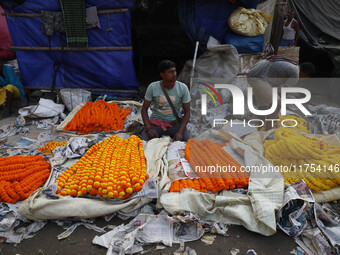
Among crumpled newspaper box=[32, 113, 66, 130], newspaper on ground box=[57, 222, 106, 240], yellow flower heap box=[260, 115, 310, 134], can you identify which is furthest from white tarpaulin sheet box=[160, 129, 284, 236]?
crumpled newspaper box=[32, 113, 66, 130]

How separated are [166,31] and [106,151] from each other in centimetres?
645

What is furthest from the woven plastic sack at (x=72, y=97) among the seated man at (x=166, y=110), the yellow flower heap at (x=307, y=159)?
the yellow flower heap at (x=307, y=159)

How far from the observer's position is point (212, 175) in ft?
8.77

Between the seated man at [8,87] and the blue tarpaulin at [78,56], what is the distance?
461 millimetres

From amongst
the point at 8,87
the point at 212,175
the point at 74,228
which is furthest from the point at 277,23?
the point at 8,87

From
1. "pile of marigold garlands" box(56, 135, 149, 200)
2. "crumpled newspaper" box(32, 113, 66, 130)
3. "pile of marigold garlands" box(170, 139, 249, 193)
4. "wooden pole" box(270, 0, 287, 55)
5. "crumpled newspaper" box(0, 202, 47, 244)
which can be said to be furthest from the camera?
"wooden pole" box(270, 0, 287, 55)

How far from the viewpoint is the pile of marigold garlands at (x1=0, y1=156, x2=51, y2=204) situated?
2459mm

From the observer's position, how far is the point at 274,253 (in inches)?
83.3

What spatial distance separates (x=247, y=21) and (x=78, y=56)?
409cm

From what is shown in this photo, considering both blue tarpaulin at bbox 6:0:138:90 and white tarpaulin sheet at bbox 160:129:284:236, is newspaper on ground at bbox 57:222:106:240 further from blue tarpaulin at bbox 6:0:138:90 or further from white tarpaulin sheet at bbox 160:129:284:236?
blue tarpaulin at bbox 6:0:138:90

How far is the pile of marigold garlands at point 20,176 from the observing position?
2459mm

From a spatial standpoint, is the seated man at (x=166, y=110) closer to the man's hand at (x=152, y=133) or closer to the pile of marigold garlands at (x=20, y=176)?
the man's hand at (x=152, y=133)

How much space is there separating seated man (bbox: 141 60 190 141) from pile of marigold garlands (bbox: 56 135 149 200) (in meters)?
0.90

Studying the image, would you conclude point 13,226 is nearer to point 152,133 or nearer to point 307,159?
point 152,133
